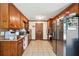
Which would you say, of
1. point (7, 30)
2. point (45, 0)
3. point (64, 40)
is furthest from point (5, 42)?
point (45, 0)

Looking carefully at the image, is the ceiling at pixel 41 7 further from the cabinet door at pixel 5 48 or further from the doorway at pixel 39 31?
the doorway at pixel 39 31

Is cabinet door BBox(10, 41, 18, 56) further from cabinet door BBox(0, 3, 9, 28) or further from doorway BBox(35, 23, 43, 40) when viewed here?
doorway BBox(35, 23, 43, 40)

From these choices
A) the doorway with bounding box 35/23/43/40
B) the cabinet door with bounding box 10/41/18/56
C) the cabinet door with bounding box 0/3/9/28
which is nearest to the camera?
the cabinet door with bounding box 0/3/9/28

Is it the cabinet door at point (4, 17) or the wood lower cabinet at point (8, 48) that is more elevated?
the cabinet door at point (4, 17)

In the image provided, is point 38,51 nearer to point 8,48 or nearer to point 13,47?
point 13,47

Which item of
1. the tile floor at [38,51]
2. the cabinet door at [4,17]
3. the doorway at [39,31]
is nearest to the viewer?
the cabinet door at [4,17]

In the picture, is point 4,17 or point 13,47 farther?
point 13,47

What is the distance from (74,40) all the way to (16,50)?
204cm

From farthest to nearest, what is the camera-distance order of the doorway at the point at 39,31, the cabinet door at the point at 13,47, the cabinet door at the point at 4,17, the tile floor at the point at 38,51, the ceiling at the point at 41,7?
the doorway at the point at 39,31
the tile floor at the point at 38,51
the ceiling at the point at 41,7
the cabinet door at the point at 13,47
the cabinet door at the point at 4,17

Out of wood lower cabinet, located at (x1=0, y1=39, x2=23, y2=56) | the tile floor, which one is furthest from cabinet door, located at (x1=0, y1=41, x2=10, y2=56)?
the tile floor

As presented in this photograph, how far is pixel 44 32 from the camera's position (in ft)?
45.9

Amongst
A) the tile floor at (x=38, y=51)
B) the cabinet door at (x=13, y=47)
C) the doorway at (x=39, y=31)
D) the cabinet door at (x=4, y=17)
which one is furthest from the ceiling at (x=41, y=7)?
the doorway at (x=39, y=31)

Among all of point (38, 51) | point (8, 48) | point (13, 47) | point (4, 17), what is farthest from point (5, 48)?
point (38, 51)

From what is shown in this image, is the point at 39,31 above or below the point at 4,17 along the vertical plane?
below
